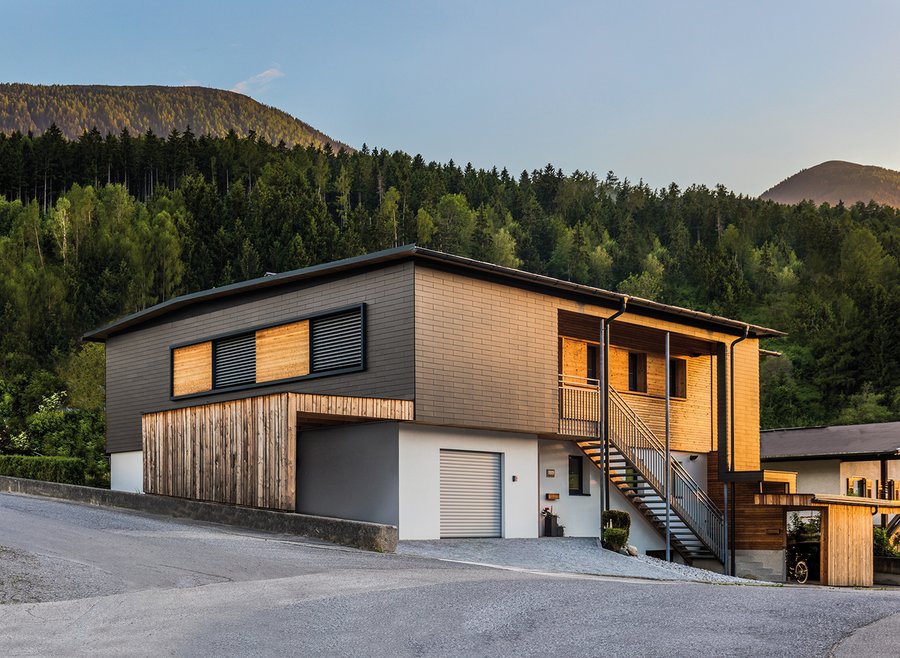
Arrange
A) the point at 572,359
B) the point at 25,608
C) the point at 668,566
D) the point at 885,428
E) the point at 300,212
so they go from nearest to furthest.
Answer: the point at 25,608
the point at 668,566
the point at 572,359
the point at 885,428
the point at 300,212

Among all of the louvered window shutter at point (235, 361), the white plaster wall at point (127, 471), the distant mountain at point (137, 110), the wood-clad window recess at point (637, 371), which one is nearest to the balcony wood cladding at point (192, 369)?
the louvered window shutter at point (235, 361)

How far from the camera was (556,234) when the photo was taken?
11444 cm

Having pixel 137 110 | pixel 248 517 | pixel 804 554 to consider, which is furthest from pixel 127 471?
pixel 137 110

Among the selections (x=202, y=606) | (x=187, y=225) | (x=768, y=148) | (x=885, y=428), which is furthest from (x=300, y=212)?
(x=202, y=606)

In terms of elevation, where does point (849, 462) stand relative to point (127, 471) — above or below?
below

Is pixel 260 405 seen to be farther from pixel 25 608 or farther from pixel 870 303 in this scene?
pixel 870 303

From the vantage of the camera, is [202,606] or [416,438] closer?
[202,606]

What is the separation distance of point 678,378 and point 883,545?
7.33 metres

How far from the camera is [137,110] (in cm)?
18825

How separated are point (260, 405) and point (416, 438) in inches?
123

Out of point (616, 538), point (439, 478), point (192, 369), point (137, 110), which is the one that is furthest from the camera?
point (137, 110)

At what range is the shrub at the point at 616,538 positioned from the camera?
2181cm

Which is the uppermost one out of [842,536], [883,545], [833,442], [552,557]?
[833,442]

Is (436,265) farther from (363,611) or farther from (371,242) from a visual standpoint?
(371,242)
